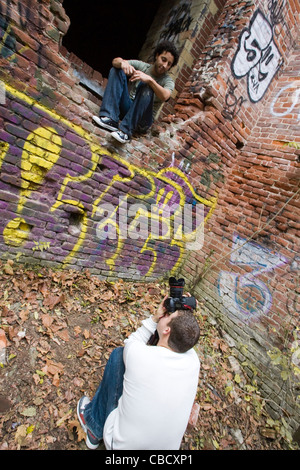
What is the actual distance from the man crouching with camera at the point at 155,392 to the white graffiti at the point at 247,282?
2.09 metres

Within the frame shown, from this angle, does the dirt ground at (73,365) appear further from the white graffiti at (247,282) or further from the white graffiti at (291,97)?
the white graffiti at (291,97)

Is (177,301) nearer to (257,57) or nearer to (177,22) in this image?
(257,57)

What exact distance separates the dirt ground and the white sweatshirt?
2.28 feet

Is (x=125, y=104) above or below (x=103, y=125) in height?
above

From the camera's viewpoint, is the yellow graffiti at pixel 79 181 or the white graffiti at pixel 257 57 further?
the white graffiti at pixel 257 57

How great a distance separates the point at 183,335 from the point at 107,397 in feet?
2.81

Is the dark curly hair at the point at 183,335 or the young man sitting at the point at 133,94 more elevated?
the young man sitting at the point at 133,94

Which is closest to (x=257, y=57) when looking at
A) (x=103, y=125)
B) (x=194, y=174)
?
(x=194, y=174)

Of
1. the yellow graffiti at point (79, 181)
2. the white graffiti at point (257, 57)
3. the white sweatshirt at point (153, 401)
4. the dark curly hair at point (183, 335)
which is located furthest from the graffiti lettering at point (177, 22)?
the white sweatshirt at point (153, 401)

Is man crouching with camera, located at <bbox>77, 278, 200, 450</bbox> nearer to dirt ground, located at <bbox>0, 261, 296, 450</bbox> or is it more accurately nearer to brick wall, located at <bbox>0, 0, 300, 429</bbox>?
dirt ground, located at <bbox>0, 261, 296, 450</bbox>

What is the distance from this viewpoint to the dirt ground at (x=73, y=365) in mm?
2006

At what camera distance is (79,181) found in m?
2.87

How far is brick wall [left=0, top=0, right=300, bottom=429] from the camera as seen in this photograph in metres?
2.44

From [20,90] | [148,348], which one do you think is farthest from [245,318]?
[20,90]
